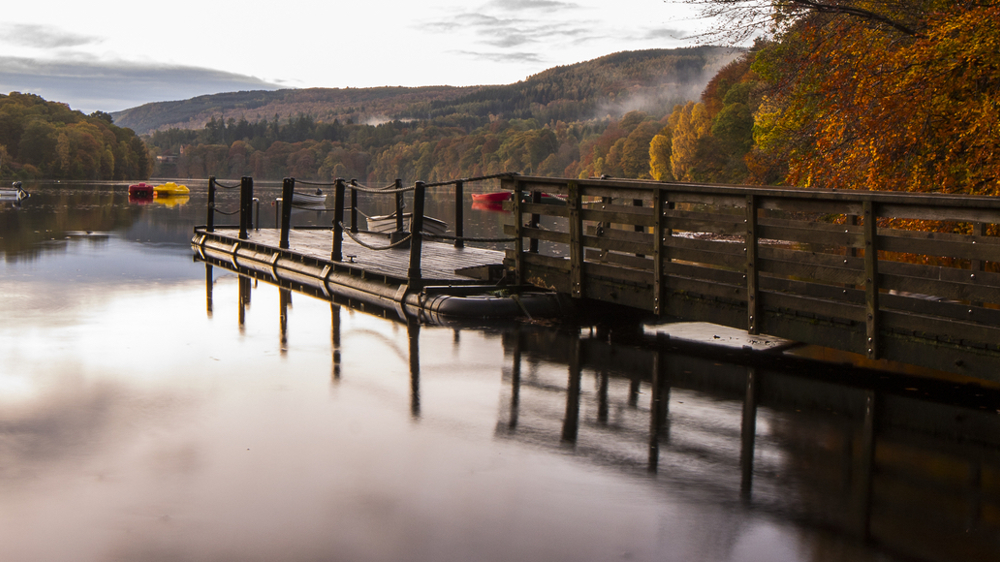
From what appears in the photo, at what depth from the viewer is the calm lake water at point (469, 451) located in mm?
4902

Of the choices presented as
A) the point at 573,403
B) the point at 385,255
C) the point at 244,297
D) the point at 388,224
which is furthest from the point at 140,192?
the point at 573,403

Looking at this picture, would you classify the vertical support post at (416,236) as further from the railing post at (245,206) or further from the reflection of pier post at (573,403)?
the railing post at (245,206)

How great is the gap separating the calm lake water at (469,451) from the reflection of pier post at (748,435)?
27mm

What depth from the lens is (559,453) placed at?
254 inches

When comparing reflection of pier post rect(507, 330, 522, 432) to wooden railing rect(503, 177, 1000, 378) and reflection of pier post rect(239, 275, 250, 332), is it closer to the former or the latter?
wooden railing rect(503, 177, 1000, 378)

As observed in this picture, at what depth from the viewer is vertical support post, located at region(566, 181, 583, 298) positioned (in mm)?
11852

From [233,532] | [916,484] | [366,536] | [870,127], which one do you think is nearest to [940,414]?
[916,484]

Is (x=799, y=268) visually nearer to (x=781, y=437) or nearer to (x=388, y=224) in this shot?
(x=781, y=437)

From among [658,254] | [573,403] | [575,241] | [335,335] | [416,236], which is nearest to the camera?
[573,403]

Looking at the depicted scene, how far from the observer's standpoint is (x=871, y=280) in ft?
27.6

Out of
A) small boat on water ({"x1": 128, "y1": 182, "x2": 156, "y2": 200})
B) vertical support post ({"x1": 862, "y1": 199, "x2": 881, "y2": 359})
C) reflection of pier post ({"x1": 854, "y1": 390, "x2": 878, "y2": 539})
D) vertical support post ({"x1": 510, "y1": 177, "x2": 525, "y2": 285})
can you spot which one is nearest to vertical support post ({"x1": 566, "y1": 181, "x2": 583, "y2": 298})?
vertical support post ({"x1": 510, "y1": 177, "x2": 525, "y2": 285})

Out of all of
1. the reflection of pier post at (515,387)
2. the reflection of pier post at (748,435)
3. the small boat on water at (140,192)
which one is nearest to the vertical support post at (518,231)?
the reflection of pier post at (515,387)

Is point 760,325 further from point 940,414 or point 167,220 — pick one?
point 167,220

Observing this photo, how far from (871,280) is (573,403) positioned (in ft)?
9.46
